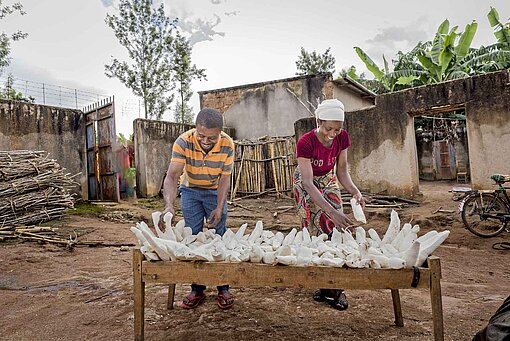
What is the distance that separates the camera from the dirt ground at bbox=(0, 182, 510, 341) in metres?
2.48

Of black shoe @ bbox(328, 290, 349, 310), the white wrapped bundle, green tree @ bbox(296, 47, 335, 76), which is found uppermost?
green tree @ bbox(296, 47, 335, 76)

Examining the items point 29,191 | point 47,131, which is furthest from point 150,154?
point 29,191

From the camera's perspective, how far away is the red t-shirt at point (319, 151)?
2.88 metres

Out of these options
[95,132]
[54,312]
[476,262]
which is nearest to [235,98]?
[95,132]

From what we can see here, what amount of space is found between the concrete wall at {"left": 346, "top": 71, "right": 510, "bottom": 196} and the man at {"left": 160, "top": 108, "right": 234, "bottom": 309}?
18.9 feet

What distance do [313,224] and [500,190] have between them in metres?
4.38

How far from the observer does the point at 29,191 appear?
6496 mm

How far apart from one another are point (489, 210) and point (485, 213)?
0.11 meters

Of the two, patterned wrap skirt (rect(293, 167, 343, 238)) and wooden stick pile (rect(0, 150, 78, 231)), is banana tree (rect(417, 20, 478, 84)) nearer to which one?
patterned wrap skirt (rect(293, 167, 343, 238))

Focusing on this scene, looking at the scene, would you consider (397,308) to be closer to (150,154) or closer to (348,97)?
(150,154)

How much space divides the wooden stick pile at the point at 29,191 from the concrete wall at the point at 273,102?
7.00m

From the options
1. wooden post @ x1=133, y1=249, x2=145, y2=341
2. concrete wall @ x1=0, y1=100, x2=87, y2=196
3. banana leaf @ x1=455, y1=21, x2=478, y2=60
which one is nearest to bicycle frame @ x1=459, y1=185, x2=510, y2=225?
wooden post @ x1=133, y1=249, x2=145, y2=341

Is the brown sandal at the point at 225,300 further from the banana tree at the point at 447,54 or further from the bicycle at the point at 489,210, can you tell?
the banana tree at the point at 447,54

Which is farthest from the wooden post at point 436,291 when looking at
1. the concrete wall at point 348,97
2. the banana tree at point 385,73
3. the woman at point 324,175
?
the banana tree at point 385,73
